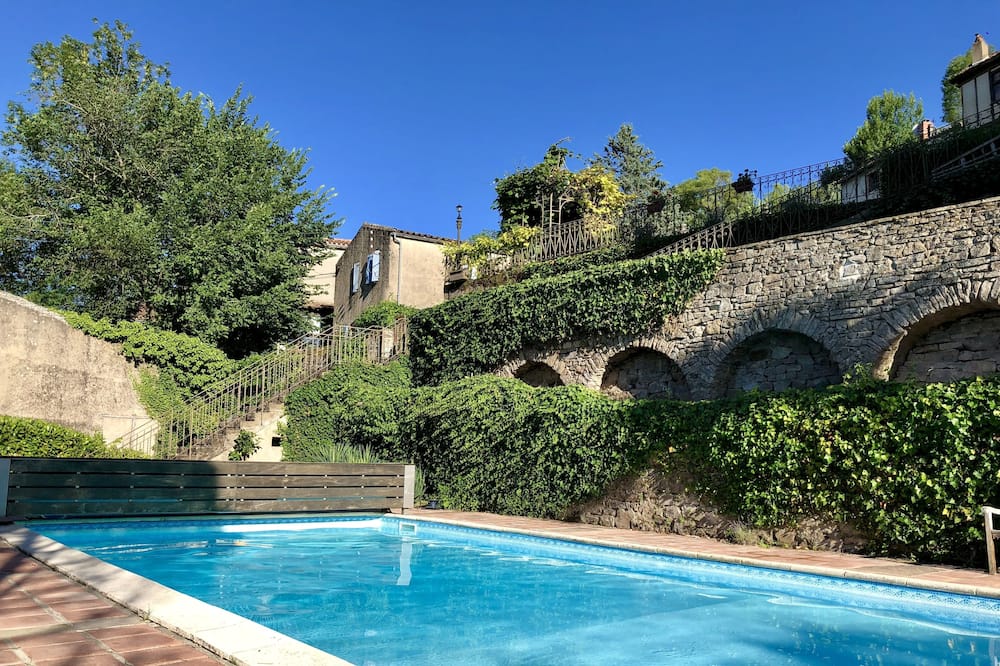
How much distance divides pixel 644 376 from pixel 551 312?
2.65 meters

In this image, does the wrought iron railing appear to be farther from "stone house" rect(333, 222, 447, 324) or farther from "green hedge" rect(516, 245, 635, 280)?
"stone house" rect(333, 222, 447, 324)

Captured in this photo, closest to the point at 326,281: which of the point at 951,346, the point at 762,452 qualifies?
the point at 951,346

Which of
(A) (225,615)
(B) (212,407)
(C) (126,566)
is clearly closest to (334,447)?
(B) (212,407)

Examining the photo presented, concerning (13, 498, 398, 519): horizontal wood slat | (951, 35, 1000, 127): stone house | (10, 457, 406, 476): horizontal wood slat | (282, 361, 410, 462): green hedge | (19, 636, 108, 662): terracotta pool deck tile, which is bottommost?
(13, 498, 398, 519): horizontal wood slat

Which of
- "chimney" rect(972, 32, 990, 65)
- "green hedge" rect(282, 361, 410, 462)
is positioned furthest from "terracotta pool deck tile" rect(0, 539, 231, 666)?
"chimney" rect(972, 32, 990, 65)

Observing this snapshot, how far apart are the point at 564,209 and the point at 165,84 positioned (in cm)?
1416

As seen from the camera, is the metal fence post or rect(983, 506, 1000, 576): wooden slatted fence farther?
the metal fence post

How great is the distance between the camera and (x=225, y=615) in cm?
388

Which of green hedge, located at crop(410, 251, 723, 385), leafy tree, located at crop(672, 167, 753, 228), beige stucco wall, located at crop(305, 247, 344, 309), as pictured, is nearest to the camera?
green hedge, located at crop(410, 251, 723, 385)

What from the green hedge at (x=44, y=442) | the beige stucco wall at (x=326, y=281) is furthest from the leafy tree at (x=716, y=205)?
the beige stucco wall at (x=326, y=281)

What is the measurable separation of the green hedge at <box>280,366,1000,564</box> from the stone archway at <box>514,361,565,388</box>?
4263 mm

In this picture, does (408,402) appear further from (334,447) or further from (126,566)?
(126,566)

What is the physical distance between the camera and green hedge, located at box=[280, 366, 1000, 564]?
6.85m

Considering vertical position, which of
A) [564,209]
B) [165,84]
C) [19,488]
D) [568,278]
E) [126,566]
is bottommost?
[126,566]
